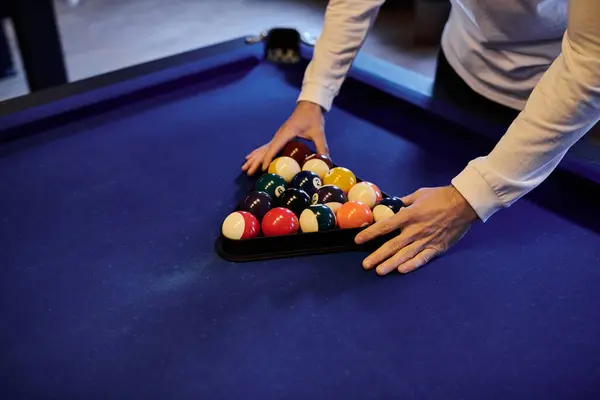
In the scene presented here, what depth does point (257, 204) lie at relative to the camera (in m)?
1.26

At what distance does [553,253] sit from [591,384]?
0.31 meters

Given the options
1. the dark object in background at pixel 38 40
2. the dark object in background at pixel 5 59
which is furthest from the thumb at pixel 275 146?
the dark object in background at pixel 5 59

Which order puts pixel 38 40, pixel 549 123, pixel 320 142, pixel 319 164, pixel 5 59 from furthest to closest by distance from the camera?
1. pixel 5 59
2. pixel 38 40
3. pixel 320 142
4. pixel 319 164
5. pixel 549 123

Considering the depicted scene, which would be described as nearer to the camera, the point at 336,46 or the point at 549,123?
the point at 549,123

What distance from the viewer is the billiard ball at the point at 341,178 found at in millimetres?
1344

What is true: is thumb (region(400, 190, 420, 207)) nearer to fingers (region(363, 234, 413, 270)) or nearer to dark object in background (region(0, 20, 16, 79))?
fingers (region(363, 234, 413, 270))

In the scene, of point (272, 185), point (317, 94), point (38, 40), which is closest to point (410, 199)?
point (272, 185)

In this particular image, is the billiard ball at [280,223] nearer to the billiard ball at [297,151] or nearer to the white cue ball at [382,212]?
the white cue ball at [382,212]

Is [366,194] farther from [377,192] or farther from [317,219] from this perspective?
[317,219]

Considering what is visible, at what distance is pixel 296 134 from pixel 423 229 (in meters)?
0.44

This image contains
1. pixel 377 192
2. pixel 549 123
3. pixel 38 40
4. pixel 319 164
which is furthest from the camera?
pixel 38 40

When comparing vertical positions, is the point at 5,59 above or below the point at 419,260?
below

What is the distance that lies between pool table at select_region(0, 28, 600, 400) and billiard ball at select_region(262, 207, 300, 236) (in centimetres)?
5

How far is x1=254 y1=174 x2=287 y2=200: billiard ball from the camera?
1.33 m
